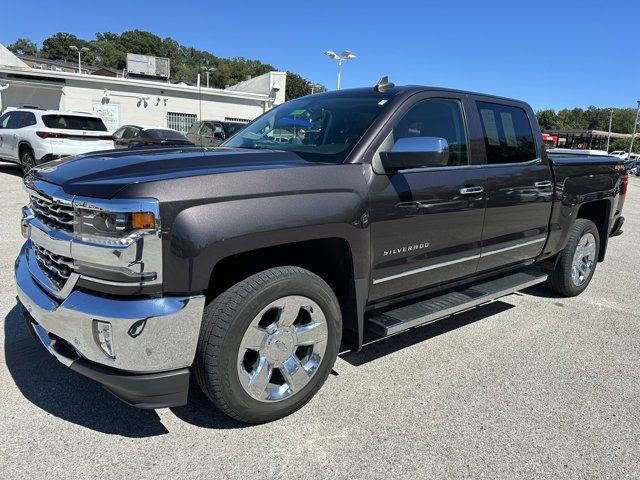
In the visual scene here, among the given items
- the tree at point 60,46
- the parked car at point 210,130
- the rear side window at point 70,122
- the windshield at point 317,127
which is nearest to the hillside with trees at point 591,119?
the tree at point 60,46

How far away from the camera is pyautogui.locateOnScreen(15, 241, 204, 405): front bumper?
7.19 feet

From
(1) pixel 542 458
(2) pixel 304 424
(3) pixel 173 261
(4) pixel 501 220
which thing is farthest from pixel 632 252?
(3) pixel 173 261

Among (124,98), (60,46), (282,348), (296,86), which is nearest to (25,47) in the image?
(60,46)

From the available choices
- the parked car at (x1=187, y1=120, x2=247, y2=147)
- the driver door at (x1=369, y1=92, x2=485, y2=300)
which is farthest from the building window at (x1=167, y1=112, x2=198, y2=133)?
the driver door at (x1=369, y1=92, x2=485, y2=300)

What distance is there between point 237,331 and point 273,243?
474mm

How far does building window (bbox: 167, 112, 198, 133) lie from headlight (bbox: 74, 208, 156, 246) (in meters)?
25.9

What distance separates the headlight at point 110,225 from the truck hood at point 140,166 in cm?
10

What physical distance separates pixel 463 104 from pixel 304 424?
2538mm

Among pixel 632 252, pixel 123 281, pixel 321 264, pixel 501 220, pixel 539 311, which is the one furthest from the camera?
pixel 632 252

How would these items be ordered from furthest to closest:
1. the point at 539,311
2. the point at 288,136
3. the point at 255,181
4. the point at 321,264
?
the point at 539,311, the point at 288,136, the point at 321,264, the point at 255,181

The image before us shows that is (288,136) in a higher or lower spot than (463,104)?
lower

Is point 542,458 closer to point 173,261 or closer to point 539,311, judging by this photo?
point 173,261

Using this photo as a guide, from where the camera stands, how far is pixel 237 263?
8.82 ft

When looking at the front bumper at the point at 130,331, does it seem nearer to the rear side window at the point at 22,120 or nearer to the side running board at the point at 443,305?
the side running board at the point at 443,305
